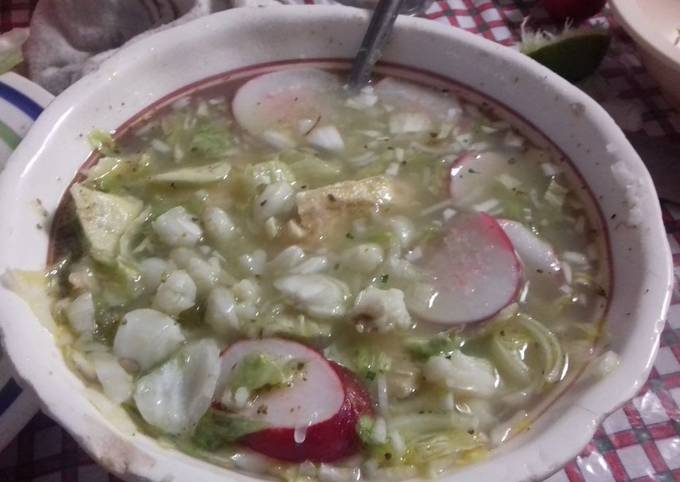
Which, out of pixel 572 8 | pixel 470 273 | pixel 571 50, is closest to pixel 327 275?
pixel 470 273

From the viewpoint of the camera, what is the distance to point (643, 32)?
1.25 meters

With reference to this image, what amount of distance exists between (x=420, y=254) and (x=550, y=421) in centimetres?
28

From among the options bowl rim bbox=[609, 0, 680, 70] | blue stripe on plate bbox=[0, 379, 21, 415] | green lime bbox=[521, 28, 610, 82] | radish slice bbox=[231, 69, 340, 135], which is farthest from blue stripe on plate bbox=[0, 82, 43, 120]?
bowl rim bbox=[609, 0, 680, 70]

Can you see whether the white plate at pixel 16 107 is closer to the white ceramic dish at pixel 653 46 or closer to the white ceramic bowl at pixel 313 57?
the white ceramic bowl at pixel 313 57

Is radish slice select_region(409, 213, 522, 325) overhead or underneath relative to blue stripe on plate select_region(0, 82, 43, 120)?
overhead

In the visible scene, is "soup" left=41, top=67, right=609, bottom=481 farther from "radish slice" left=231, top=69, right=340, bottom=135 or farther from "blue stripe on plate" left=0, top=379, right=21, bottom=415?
"blue stripe on plate" left=0, top=379, right=21, bottom=415

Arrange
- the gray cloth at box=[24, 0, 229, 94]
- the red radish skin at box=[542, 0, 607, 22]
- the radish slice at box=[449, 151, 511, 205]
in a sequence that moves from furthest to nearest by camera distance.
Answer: the red radish skin at box=[542, 0, 607, 22]
the gray cloth at box=[24, 0, 229, 94]
the radish slice at box=[449, 151, 511, 205]

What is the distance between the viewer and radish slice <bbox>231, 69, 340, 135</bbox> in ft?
3.65

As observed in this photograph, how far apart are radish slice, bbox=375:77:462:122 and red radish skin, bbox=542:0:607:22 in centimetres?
59

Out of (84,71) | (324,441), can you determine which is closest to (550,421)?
(324,441)

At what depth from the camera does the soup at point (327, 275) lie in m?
0.77

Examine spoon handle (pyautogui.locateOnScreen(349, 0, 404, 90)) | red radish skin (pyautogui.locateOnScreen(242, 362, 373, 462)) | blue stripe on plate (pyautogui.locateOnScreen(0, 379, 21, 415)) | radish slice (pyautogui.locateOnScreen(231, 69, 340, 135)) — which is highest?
spoon handle (pyautogui.locateOnScreen(349, 0, 404, 90))

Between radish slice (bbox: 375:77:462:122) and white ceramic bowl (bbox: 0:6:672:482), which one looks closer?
white ceramic bowl (bbox: 0:6:672:482)

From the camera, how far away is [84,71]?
1257 millimetres
